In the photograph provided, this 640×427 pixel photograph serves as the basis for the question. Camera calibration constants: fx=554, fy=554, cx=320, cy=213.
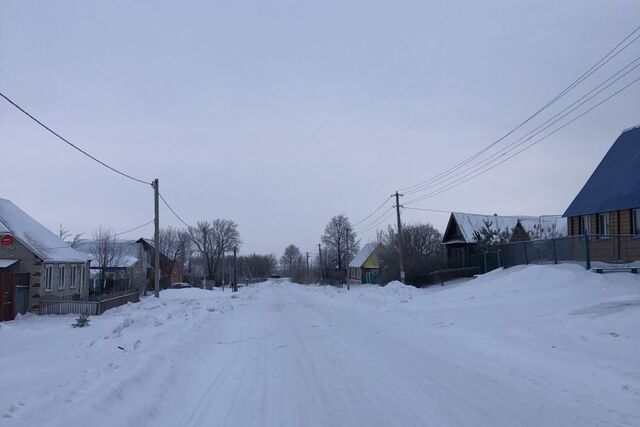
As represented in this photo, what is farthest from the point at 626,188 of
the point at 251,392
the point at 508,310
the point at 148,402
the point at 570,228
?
the point at 148,402

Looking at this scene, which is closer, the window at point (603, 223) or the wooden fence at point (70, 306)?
the window at point (603, 223)

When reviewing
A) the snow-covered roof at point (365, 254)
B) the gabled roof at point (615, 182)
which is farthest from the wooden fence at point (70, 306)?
the snow-covered roof at point (365, 254)

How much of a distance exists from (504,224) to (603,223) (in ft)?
86.1

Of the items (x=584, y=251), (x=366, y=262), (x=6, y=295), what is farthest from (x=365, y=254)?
(x=584, y=251)

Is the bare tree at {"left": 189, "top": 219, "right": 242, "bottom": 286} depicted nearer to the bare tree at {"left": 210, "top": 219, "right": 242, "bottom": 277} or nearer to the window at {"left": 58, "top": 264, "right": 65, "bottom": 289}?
the bare tree at {"left": 210, "top": 219, "right": 242, "bottom": 277}

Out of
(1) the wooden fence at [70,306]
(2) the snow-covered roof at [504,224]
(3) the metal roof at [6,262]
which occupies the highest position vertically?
(2) the snow-covered roof at [504,224]

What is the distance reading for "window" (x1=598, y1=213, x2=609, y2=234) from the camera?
27.0 meters

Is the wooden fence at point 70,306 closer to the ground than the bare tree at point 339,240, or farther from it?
closer to the ground

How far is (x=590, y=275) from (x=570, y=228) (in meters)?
13.1

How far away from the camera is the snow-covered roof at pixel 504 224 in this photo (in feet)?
161

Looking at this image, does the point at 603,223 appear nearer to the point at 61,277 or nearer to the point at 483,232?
the point at 483,232

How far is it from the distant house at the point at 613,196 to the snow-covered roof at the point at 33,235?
98.8 feet

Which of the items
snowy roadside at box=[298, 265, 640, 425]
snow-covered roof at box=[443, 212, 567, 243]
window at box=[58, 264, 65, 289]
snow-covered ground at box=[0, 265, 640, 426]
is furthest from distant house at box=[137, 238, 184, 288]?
snowy roadside at box=[298, 265, 640, 425]

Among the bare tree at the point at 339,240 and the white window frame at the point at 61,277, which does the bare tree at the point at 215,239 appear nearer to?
the bare tree at the point at 339,240
